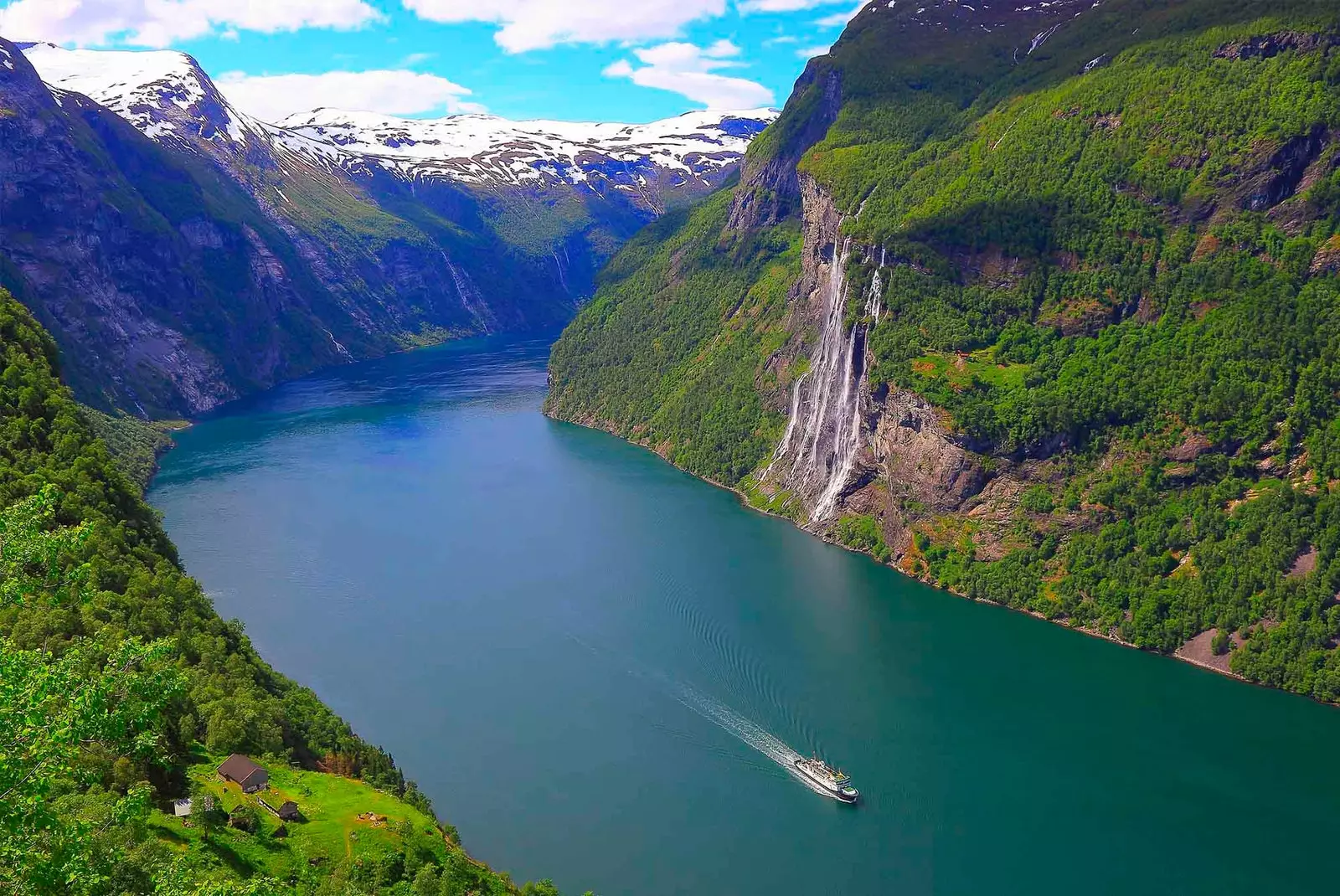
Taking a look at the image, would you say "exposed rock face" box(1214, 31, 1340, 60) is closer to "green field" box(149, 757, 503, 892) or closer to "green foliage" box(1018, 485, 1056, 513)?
"green foliage" box(1018, 485, 1056, 513)

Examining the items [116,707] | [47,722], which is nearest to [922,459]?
[116,707]

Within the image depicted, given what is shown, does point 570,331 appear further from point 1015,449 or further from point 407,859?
point 407,859

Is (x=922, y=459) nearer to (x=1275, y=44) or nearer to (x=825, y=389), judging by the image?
(x=825, y=389)

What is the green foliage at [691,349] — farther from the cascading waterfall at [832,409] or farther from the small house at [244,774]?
the small house at [244,774]

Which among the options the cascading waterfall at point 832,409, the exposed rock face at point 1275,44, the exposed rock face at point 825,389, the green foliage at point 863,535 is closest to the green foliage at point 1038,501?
the green foliage at point 863,535

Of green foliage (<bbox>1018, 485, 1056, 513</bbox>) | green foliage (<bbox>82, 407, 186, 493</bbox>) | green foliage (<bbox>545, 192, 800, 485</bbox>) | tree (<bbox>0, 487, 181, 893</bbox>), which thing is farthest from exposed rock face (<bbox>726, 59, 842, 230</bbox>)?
tree (<bbox>0, 487, 181, 893</bbox>)

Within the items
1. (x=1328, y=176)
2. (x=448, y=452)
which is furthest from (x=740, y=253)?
Answer: (x=1328, y=176)
